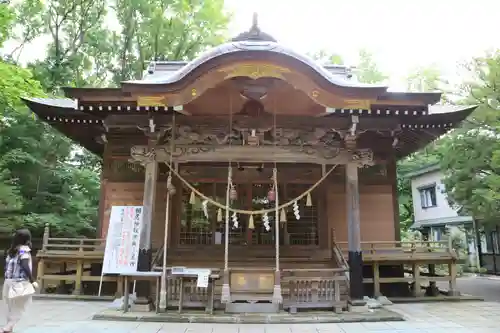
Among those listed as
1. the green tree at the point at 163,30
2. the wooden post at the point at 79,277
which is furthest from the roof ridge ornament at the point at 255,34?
the green tree at the point at 163,30

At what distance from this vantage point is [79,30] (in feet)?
63.9

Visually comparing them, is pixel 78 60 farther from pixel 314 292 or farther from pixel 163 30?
pixel 314 292

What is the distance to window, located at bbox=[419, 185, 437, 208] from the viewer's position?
78.6 feet

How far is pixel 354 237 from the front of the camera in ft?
25.4

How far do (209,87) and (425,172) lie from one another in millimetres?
20040

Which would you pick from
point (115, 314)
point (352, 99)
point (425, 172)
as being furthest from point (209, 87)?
point (425, 172)

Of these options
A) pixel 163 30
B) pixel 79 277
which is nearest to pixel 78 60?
pixel 163 30

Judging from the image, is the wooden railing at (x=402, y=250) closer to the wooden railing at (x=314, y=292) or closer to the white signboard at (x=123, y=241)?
the wooden railing at (x=314, y=292)

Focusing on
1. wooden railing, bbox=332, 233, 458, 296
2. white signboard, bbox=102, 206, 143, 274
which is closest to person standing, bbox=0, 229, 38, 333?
white signboard, bbox=102, 206, 143, 274

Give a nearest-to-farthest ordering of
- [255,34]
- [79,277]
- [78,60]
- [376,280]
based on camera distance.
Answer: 1. [255,34]
2. [376,280]
3. [79,277]
4. [78,60]

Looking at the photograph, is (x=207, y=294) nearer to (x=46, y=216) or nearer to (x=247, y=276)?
(x=247, y=276)

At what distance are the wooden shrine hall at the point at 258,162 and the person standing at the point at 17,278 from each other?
227 centimetres

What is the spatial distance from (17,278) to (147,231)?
102 inches

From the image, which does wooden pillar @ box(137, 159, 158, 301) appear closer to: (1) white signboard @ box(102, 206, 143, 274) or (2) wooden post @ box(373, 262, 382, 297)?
(1) white signboard @ box(102, 206, 143, 274)
